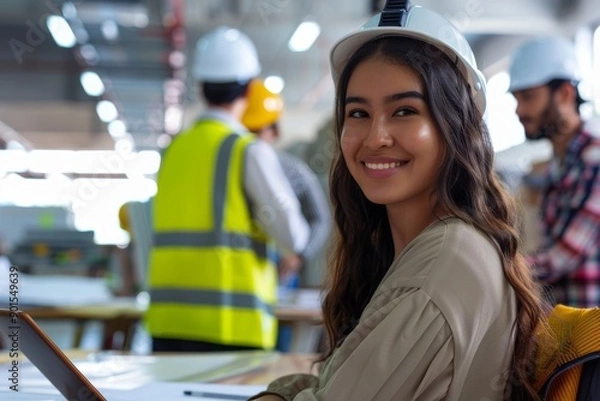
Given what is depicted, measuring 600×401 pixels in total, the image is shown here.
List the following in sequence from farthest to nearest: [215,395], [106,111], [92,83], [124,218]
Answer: [106,111], [92,83], [124,218], [215,395]

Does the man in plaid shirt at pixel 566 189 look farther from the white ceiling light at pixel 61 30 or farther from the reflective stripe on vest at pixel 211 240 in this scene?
the white ceiling light at pixel 61 30

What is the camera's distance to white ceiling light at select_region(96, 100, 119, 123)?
1280cm

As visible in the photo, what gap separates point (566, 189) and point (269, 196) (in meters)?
0.98

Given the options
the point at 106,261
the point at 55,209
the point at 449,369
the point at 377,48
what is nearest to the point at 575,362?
the point at 449,369

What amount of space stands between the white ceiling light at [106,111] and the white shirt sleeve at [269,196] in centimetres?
1047

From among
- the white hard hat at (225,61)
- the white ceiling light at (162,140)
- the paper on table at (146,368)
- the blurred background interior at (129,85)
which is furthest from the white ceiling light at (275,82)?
the paper on table at (146,368)

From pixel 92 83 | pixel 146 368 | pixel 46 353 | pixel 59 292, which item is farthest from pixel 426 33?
pixel 92 83

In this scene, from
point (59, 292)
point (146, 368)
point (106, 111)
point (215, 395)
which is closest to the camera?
point (215, 395)

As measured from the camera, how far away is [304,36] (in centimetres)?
980

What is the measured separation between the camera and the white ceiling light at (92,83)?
1094 centimetres

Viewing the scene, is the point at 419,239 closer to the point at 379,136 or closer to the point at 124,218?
the point at 379,136

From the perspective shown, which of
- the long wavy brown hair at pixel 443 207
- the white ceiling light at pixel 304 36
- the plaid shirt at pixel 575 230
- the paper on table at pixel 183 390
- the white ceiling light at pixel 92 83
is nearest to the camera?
the long wavy brown hair at pixel 443 207

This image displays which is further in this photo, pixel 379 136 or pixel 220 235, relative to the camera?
pixel 220 235

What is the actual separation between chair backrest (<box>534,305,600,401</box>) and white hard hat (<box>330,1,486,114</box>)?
390mm
